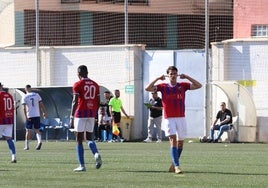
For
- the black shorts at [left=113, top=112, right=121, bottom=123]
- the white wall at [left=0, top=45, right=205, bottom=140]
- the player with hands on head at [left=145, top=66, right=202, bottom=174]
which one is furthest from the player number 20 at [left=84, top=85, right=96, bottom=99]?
the white wall at [left=0, top=45, right=205, bottom=140]

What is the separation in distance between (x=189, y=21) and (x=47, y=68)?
22.1 feet

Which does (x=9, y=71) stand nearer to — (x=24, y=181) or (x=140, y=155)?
(x=140, y=155)

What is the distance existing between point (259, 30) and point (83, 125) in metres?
22.2

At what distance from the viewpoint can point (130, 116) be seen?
39.0m

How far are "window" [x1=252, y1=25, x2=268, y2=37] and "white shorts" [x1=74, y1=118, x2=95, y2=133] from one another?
22.0m

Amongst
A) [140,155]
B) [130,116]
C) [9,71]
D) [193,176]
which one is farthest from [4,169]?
[9,71]

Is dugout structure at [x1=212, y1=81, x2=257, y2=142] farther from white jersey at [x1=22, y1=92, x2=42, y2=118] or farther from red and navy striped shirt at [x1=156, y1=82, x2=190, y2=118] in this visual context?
red and navy striped shirt at [x1=156, y1=82, x2=190, y2=118]

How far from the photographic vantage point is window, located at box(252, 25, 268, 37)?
3997cm

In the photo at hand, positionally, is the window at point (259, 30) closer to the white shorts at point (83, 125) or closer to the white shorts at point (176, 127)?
the white shorts at point (83, 125)

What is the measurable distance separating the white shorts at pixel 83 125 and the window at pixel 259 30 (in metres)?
22.0

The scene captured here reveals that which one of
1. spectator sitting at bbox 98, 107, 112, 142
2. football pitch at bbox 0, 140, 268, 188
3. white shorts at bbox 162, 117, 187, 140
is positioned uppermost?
white shorts at bbox 162, 117, 187, 140

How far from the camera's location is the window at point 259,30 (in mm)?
39966

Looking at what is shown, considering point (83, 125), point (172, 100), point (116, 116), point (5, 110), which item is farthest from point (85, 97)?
point (116, 116)

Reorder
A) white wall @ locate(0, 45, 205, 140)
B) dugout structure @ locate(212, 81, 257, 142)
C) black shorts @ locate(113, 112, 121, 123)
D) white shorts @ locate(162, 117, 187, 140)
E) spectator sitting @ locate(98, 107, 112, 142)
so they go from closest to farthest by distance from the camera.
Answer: white shorts @ locate(162, 117, 187, 140) → dugout structure @ locate(212, 81, 257, 142) → black shorts @ locate(113, 112, 121, 123) → spectator sitting @ locate(98, 107, 112, 142) → white wall @ locate(0, 45, 205, 140)
